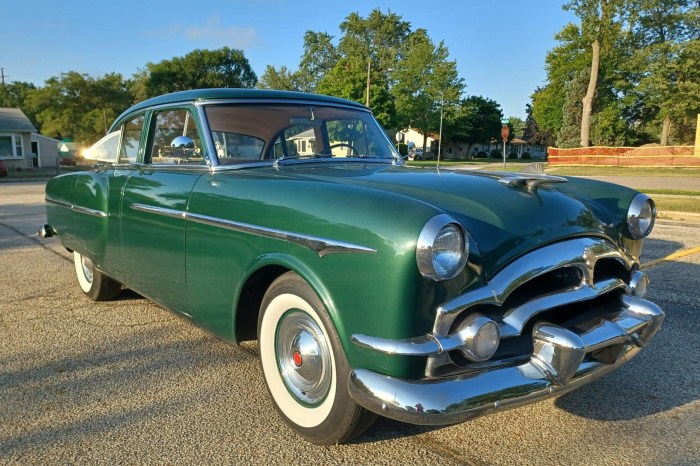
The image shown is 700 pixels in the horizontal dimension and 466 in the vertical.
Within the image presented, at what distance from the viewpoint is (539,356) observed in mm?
2082

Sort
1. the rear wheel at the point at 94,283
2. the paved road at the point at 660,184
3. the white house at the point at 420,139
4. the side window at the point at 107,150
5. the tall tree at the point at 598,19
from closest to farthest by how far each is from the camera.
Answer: the side window at the point at 107,150 < the rear wheel at the point at 94,283 < the paved road at the point at 660,184 < the tall tree at the point at 598,19 < the white house at the point at 420,139

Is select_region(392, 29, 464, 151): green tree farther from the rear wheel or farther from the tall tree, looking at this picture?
the rear wheel

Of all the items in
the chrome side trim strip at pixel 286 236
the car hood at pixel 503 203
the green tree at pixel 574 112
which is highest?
the green tree at pixel 574 112

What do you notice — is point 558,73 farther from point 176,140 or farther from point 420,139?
point 176,140

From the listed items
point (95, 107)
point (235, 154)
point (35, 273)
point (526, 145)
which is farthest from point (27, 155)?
point (526, 145)

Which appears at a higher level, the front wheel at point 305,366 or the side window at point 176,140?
the side window at point 176,140

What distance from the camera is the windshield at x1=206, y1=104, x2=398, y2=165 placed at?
129 inches

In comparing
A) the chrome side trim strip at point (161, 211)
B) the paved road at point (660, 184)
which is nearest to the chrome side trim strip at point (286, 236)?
the chrome side trim strip at point (161, 211)

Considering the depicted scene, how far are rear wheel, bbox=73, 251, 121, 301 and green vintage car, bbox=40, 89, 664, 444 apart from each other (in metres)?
1.07

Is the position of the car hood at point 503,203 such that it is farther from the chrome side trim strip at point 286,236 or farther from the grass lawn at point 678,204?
the grass lawn at point 678,204

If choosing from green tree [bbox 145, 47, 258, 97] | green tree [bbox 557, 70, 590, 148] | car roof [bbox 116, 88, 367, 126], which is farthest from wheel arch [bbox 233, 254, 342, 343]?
green tree [bbox 145, 47, 258, 97]

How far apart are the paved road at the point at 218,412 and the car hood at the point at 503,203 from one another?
84cm

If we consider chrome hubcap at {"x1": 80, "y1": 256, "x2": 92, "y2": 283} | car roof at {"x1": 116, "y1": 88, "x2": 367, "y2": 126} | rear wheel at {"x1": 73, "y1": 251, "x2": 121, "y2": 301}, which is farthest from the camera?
chrome hubcap at {"x1": 80, "y1": 256, "x2": 92, "y2": 283}

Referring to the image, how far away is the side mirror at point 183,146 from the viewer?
3188mm
